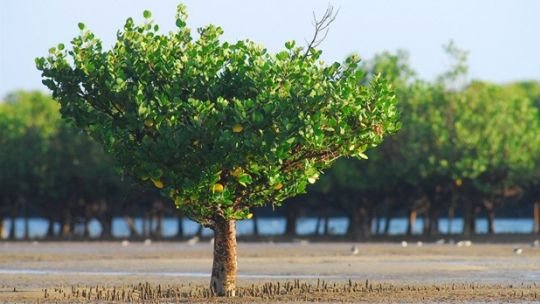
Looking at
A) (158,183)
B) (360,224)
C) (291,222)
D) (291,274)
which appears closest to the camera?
(158,183)

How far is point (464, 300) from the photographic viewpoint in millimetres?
36750

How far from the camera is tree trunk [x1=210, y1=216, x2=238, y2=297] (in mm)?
37531

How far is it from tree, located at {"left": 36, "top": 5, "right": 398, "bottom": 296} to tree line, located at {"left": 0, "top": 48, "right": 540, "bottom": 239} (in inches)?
2196

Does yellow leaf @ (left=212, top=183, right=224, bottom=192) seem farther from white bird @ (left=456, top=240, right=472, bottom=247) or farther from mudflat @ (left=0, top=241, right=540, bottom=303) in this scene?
white bird @ (left=456, top=240, right=472, bottom=247)

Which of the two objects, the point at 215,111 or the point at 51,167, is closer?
the point at 215,111

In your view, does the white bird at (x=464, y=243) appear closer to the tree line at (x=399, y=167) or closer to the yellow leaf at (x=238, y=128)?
the tree line at (x=399, y=167)

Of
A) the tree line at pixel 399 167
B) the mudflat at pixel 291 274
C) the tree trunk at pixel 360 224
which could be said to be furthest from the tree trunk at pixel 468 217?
the mudflat at pixel 291 274

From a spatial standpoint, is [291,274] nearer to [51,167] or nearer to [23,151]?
[51,167]

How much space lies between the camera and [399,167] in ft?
309

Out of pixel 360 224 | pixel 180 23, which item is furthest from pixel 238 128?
pixel 360 224

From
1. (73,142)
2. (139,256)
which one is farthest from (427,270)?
(73,142)

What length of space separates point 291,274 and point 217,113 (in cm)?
1834

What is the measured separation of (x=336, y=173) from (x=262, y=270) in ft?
140

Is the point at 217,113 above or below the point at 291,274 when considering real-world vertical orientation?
above
